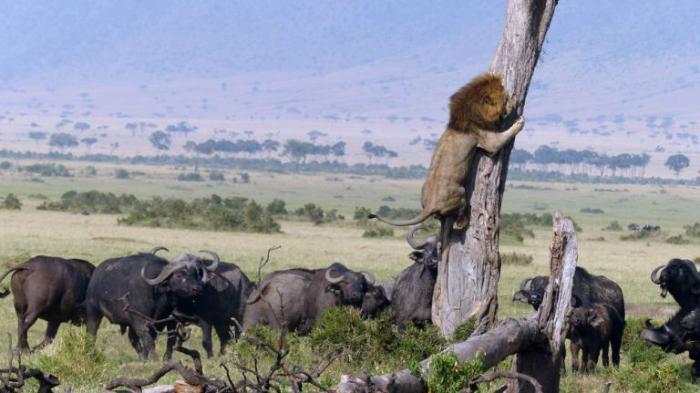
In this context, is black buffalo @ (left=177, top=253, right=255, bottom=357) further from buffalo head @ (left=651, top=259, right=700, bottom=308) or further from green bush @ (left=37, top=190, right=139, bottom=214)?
green bush @ (left=37, top=190, right=139, bottom=214)

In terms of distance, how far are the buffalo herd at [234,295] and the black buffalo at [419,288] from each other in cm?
1

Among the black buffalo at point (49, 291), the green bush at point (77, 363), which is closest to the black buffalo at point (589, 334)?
the green bush at point (77, 363)

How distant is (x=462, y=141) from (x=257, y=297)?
4655 millimetres

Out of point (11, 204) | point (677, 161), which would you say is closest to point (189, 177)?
point (11, 204)

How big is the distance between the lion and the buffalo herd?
3122 mm

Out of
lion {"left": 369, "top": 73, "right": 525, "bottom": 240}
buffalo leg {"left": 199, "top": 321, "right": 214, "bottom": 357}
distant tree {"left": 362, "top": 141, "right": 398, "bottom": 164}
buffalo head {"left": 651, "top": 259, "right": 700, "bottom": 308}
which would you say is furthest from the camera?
distant tree {"left": 362, "top": 141, "right": 398, "bottom": 164}

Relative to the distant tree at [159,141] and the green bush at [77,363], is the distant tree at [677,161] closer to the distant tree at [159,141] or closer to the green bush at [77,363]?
the distant tree at [159,141]

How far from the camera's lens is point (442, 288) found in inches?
442

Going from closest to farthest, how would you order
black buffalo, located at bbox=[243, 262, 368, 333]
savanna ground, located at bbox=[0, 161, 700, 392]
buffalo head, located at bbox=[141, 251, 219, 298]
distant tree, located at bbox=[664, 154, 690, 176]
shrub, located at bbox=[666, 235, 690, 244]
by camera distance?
1. savanna ground, located at bbox=[0, 161, 700, 392]
2. buffalo head, located at bbox=[141, 251, 219, 298]
3. black buffalo, located at bbox=[243, 262, 368, 333]
4. shrub, located at bbox=[666, 235, 690, 244]
5. distant tree, located at bbox=[664, 154, 690, 176]

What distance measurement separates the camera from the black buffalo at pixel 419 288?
14.4 meters

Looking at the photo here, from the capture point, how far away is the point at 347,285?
16.3 metres

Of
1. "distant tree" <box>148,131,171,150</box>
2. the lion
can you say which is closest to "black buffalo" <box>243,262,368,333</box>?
the lion

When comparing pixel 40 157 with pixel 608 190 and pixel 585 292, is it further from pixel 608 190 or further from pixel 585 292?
pixel 585 292

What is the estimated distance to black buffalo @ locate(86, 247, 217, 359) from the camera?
15508mm
